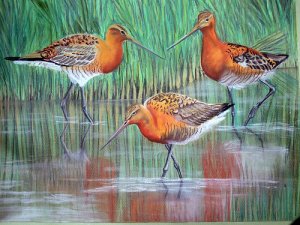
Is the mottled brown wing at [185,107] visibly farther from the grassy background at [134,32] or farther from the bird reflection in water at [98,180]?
the bird reflection in water at [98,180]

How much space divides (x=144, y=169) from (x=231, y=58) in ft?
1.96

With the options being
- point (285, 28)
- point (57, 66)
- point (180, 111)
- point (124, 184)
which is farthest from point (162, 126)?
point (285, 28)

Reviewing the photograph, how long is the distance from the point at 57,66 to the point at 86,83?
144mm

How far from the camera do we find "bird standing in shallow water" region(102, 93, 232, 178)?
71.3 inches

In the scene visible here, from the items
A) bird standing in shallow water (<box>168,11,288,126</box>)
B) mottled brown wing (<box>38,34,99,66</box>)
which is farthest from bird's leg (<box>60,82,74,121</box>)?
bird standing in shallow water (<box>168,11,288,126</box>)

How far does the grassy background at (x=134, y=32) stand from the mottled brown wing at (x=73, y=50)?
0.10 feet

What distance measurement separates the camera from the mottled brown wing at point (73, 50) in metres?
1.85

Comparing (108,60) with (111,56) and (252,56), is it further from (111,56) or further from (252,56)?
(252,56)

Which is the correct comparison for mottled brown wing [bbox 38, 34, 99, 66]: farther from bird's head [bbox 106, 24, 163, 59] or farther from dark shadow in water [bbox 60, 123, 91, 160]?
dark shadow in water [bbox 60, 123, 91, 160]

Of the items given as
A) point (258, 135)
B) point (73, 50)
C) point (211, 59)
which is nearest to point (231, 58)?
→ point (211, 59)

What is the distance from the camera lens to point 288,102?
1.81m

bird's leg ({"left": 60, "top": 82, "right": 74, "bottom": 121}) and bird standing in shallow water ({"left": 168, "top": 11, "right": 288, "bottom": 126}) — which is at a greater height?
bird standing in shallow water ({"left": 168, "top": 11, "right": 288, "bottom": 126})

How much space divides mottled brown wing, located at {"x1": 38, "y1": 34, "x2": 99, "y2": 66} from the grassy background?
30mm

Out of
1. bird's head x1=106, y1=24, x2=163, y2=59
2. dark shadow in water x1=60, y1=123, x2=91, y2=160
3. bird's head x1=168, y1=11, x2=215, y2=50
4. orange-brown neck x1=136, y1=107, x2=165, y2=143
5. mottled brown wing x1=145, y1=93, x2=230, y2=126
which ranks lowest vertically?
dark shadow in water x1=60, y1=123, x2=91, y2=160
